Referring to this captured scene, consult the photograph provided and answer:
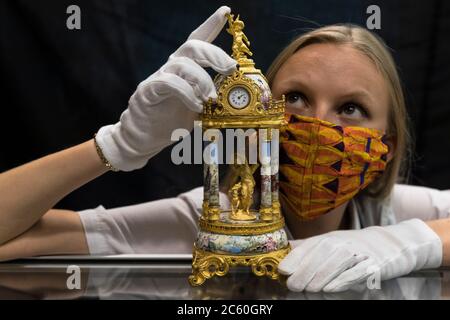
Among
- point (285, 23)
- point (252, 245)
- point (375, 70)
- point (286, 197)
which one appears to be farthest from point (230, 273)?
point (285, 23)

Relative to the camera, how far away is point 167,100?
3.75ft

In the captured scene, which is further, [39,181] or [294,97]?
[294,97]

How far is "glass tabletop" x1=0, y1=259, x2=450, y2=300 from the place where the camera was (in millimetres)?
1074

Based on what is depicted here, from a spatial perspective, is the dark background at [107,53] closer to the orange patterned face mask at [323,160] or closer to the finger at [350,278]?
the orange patterned face mask at [323,160]

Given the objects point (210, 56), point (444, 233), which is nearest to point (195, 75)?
point (210, 56)

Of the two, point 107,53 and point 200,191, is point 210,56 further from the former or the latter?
point 107,53

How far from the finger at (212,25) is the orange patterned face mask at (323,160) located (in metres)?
0.25

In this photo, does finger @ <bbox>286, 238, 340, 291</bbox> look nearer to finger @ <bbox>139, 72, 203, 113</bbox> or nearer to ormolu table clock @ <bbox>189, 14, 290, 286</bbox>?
ormolu table clock @ <bbox>189, 14, 290, 286</bbox>

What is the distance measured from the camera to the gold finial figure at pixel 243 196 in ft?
3.91

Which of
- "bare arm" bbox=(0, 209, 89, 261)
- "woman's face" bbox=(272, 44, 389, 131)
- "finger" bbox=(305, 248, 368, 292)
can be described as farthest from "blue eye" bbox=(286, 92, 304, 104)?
"bare arm" bbox=(0, 209, 89, 261)

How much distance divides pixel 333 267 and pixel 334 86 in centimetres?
40

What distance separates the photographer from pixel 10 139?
1687 millimetres

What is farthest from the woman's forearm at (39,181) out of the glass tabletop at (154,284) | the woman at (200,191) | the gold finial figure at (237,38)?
the gold finial figure at (237,38)

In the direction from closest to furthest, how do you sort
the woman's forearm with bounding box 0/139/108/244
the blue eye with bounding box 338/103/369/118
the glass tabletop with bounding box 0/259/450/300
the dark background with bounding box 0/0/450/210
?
the glass tabletop with bounding box 0/259/450/300 < the woman's forearm with bounding box 0/139/108/244 < the blue eye with bounding box 338/103/369/118 < the dark background with bounding box 0/0/450/210
